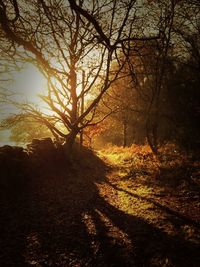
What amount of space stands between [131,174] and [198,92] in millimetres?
12726

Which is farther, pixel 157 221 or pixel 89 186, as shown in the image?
pixel 89 186

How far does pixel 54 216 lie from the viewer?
783 cm

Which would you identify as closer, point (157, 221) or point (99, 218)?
point (157, 221)

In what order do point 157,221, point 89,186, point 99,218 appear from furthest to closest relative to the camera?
1. point 89,186
2. point 99,218
3. point 157,221

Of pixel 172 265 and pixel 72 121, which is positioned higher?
pixel 72 121

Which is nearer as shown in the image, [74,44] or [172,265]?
[172,265]

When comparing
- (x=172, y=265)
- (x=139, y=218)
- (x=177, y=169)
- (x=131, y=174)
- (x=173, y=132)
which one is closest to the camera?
(x=172, y=265)

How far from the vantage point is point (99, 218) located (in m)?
7.81

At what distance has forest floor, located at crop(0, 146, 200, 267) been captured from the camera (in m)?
5.64

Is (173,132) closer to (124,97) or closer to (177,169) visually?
(124,97)

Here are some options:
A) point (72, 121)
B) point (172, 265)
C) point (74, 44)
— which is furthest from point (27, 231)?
point (74, 44)

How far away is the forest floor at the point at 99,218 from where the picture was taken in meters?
5.64

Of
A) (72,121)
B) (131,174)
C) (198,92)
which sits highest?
(198,92)

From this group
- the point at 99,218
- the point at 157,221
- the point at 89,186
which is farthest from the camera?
the point at 89,186
